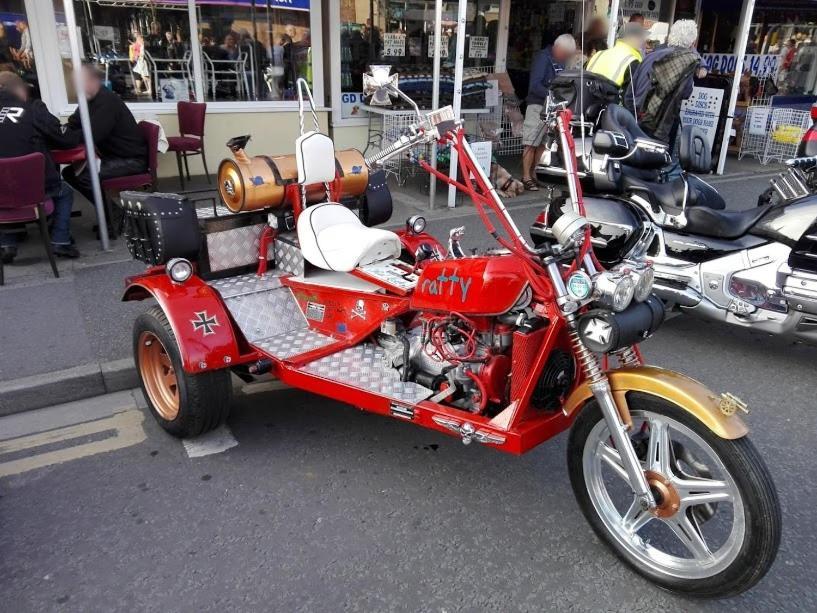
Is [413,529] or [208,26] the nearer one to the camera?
[413,529]

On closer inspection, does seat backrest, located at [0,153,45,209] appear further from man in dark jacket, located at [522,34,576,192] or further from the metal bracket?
man in dark jacket, located at [522,34,576,192]

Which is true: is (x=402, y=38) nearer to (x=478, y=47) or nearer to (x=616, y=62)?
(x=478, y=47)

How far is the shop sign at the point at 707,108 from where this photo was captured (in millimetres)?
9859

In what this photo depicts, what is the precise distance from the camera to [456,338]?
309 cm

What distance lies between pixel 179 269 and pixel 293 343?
0.70 meters

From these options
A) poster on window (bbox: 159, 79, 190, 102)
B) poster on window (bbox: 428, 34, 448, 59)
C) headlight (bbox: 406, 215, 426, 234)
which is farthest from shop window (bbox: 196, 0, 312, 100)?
headlight (bbox: 406, 215, 426, 234)

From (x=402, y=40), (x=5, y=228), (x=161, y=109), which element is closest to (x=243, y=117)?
(x=161, y=109)

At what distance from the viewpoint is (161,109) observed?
8586mm

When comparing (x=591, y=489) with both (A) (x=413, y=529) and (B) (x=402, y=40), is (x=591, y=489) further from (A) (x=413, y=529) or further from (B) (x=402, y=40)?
(B) (x=402, y=40)

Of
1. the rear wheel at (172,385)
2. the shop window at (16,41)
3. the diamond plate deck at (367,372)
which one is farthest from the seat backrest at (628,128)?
the shop window at (16,41)

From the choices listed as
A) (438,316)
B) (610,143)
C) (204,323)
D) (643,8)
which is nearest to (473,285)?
(438,316)

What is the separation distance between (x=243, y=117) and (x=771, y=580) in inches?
325

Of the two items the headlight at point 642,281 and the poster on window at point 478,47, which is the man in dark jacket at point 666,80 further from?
the poster on window at point 478,47

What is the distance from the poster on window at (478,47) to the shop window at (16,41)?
6071 mm
